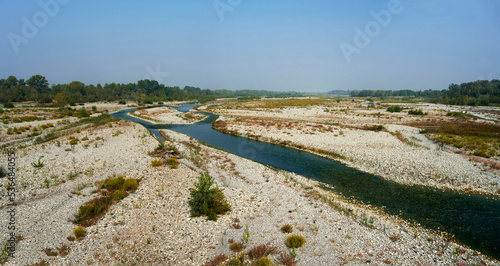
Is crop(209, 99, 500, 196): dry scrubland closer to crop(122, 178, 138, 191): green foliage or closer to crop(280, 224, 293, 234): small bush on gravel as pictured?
crop(280, 224, 293, 234): small bush on gravel

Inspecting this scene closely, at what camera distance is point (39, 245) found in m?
10.1

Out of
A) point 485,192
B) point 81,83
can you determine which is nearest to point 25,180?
point 485,192

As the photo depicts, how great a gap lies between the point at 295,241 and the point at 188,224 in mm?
6567

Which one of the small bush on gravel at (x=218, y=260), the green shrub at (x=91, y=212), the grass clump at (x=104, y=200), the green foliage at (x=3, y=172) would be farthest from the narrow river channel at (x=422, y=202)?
the green foliage at (x=3, y=172)

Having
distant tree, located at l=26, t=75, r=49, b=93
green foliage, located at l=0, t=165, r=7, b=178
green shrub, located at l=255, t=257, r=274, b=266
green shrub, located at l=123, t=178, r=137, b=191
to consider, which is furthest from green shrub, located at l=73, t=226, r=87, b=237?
distant tree, located at l=26, t=75, r=49, b=93

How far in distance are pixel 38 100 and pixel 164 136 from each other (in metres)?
103

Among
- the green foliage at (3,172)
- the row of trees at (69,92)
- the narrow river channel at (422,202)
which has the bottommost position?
the narrow river channel at (422,202)

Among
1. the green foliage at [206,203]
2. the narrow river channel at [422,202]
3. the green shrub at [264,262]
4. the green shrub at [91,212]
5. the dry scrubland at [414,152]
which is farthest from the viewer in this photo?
the dry scrubland at [414,152]

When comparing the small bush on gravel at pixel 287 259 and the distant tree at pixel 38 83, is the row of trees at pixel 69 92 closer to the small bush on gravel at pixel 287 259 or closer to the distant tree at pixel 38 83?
the distant tree at pixel 38 83

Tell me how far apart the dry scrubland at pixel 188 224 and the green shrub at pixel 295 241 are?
0.73ft

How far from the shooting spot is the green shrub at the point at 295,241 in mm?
10794

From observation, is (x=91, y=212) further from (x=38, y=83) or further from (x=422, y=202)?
(x=38, y=83)

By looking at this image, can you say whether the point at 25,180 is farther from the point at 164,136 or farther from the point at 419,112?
the point at 419,112

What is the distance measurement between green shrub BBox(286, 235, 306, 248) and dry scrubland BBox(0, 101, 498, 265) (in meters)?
0.22
